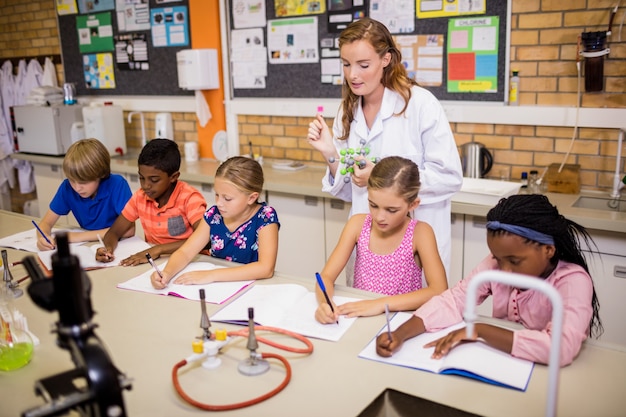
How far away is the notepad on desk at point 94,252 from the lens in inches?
80.3

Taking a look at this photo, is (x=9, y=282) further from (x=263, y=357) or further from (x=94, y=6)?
(x=94, y=6)

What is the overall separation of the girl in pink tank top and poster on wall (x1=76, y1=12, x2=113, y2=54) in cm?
346

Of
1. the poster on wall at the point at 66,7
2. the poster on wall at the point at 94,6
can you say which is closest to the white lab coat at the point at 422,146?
the poster on wall at the point at 94,6

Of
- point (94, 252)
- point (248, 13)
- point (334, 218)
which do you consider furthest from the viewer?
point (248, 13)

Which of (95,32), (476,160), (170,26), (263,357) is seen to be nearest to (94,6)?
(95,32)

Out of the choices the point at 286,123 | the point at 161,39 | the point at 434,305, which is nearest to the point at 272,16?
the point at 286,123

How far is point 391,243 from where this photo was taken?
1.84 m

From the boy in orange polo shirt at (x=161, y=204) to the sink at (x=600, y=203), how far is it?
5.57 ft

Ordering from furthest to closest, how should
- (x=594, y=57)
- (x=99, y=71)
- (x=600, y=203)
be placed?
(x=99, y=71) → (x=600, y=203) → (x=594, y=57)

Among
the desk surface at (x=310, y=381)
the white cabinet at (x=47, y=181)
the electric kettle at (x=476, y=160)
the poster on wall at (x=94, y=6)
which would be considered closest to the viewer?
the desk surface at (x=310, y=381)

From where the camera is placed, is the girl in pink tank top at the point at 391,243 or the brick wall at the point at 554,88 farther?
the brick wall at the point at 554,88

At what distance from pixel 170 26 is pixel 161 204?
7.53 feet

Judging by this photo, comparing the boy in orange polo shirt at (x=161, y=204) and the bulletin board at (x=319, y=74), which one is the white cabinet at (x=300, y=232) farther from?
the boy in orange polo shirt at (x=161, y=204)

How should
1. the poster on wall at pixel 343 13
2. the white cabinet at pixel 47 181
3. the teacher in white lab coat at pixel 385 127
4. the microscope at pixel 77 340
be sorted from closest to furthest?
the microscope at pixel 77 340 → the teacher in white lab coat at pixel 385 127 → the poster on wall at pixel 343 13 → the white cabinet at pixel 47 181
